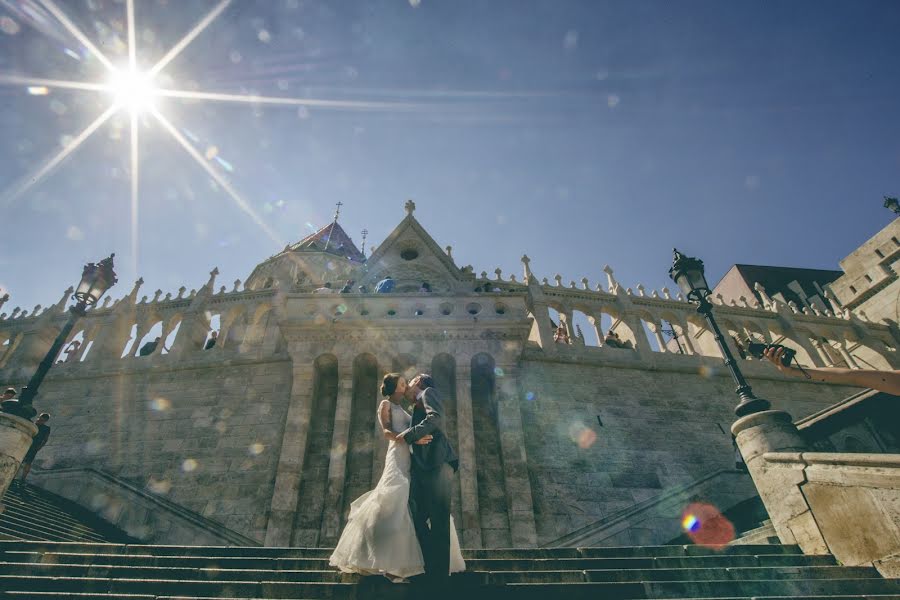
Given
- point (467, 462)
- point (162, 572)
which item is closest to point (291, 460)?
point (467, 462)

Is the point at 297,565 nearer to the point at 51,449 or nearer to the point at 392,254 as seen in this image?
the point at 51,449

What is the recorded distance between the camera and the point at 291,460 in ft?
35.9

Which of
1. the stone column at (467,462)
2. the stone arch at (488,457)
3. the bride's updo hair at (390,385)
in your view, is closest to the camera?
the bride's updo hair at (390,385)

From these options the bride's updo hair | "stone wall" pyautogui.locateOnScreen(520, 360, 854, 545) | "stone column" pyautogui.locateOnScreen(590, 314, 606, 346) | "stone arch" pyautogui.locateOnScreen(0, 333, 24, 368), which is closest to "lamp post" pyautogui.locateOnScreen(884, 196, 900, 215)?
"stone wall" pyautogui.locateOnScreen(520, 360, 854, 545)

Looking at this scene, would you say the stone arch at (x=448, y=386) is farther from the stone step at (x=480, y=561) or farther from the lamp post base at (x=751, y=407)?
the lamp post base at (x=751, y=407)

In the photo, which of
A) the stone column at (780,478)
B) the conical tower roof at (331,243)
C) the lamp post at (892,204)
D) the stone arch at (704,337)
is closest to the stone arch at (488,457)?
the stone column at (780,478)

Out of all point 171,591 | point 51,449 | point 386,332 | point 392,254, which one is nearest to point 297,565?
point 171,591

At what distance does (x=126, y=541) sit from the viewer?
32.4ft

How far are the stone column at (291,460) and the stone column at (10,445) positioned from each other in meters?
4.53

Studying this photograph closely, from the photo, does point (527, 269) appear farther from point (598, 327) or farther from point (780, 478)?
point (780, 478)

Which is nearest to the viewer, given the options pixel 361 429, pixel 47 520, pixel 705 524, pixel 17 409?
pixel 17 409

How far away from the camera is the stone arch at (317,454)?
10.2m

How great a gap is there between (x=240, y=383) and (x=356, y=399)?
380cm

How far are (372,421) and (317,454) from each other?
1.51m
